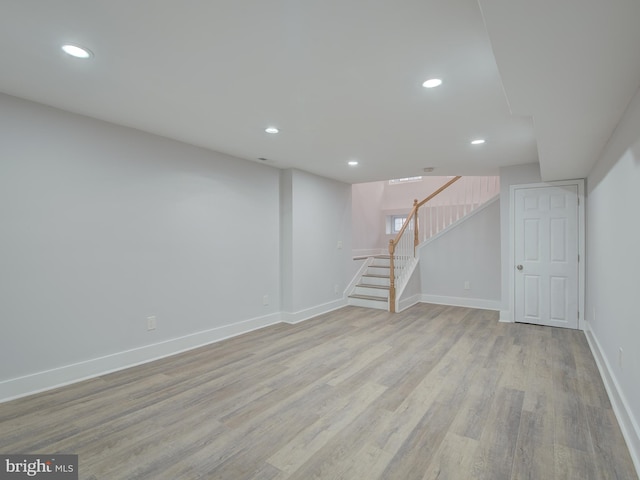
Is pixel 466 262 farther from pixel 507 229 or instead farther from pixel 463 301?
pixel 507 229

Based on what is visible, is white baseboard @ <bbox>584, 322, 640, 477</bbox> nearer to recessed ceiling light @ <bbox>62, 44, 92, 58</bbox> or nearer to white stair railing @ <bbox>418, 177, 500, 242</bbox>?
white stair railing @ <bbox>418, 177, 500, 242</bbox>

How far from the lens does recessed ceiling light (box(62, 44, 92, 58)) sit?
1.89 m

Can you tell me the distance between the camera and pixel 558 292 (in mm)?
4605

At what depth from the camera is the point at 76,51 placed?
194cm

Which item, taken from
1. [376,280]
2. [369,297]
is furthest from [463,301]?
[369,297]

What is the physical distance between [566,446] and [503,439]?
0.35m

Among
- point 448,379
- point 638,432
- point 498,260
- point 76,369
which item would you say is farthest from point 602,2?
point 498,260

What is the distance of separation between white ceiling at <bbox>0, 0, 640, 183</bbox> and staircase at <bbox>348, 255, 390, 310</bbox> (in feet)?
10.9

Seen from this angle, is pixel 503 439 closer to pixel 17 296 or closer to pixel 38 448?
pixel 38 448

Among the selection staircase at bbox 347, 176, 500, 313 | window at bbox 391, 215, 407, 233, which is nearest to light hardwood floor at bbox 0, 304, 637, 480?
staircase at bbox 347, 176, 500, 313

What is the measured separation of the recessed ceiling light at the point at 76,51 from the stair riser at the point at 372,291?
5284mm

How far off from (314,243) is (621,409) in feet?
13.2

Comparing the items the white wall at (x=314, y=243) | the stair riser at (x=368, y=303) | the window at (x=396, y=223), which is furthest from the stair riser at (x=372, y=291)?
the window at (x=396, y=223)

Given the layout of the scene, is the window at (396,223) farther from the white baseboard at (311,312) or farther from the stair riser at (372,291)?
the white baseboard at (311,312)
